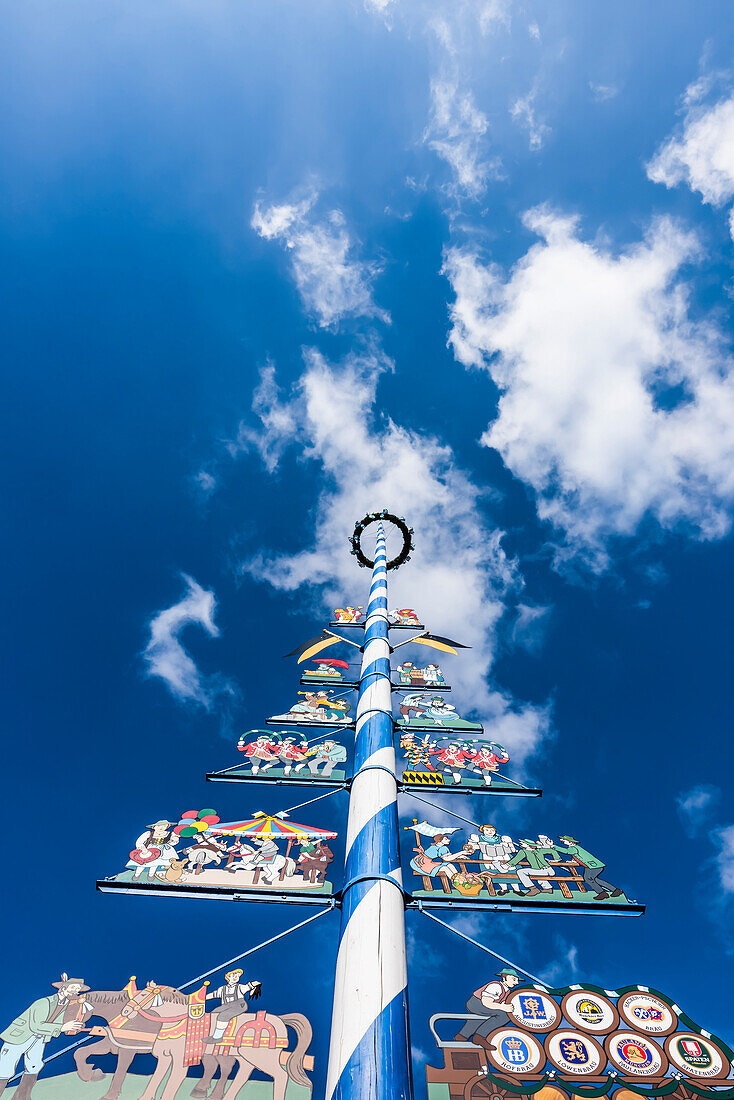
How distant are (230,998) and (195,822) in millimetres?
1423

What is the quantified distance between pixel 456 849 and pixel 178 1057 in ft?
7.41

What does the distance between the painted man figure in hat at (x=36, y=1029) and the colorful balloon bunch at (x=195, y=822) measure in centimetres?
114

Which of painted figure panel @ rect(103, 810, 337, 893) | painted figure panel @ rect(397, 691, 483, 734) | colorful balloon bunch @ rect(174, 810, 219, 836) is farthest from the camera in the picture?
painted figure panel @ rect(397, 691, 483, 734)

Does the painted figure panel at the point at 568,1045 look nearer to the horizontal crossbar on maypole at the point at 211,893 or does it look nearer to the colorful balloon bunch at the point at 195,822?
the horizontal crossbar on maypole at the point at 211,893

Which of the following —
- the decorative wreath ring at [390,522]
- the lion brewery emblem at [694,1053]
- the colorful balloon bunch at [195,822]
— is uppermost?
the decorative wreath ring at [390,522]

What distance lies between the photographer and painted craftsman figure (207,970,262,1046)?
2.92 m

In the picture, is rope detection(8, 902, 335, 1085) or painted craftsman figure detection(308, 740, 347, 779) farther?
painted craftsman figure detection(308, 740, 347, 779)

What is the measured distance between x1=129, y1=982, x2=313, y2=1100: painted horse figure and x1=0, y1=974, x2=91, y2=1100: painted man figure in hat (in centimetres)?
44

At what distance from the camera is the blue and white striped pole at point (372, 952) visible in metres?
2.36

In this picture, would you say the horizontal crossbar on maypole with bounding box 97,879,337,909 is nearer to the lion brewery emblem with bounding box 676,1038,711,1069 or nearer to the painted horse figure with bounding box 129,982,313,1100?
the painted horse figure with bounding box 129,982,313,1100

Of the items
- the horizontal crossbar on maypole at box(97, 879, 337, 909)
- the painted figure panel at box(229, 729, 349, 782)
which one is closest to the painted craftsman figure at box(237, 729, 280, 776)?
the painted figure panel at box(229, 729, 349, 782)

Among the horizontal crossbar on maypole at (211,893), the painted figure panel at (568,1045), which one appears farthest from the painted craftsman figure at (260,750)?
the painted figure panel at (568,1045)

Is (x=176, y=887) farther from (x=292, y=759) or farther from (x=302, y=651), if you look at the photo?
(x=302, y=651)

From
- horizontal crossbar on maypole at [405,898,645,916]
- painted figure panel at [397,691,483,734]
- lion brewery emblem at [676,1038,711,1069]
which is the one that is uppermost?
painted figure panel at [397,691,483,734]
